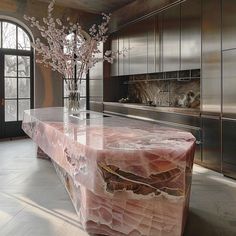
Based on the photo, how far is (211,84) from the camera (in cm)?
429

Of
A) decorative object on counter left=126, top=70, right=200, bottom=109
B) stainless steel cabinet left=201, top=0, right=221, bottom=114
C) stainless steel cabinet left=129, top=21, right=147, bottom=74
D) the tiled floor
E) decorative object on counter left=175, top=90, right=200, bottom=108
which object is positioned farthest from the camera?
stainless steel cabinet left=129, top=21, right=147, bottom=74

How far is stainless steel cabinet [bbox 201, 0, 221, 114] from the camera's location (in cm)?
415

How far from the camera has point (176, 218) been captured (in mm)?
2109

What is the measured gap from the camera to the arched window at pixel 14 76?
689 cm

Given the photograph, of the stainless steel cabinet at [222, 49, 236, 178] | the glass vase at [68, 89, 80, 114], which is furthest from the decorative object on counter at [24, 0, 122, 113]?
the stainless steel cabinet at [222, 49, 236, 178]

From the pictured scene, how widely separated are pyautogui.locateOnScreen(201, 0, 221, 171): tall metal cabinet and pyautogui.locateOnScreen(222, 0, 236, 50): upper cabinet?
97mm

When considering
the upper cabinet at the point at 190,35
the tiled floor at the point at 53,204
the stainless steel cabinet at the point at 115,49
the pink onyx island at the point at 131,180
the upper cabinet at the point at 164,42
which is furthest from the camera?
the stainless steel cabinet at the point at 115,49

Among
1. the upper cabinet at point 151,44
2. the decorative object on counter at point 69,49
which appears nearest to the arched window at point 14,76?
the upper cabinet at point 151,44

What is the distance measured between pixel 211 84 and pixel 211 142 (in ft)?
2.81

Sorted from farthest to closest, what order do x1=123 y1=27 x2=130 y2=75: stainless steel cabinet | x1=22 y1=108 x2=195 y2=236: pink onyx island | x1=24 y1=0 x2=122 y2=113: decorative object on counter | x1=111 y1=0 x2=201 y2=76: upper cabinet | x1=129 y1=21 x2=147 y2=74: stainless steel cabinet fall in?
x1=123 y1=27 x2=130 y2=75: stainless steel cabinet
x1=129 y1=21 x2=147 y2=74: stainless steel cabinet
x1=111 y1=0 x2=201 y2=76: upper cabinet
x1=24 y1=0 x2=122 y2=113: decorative object on counter
x1=22 y1=108 x2=195 y2=236: pink onyx island

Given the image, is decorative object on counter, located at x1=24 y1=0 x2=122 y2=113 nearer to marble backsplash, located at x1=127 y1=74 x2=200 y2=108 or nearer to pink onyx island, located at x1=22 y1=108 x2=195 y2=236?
pink onyx island, located at x1=22 y1=108 x2=195 y2=236

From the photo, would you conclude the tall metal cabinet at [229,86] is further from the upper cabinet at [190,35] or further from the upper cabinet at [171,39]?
the upper cabinet at [171,39]

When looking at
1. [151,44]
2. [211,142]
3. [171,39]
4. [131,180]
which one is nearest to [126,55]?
[151,44]

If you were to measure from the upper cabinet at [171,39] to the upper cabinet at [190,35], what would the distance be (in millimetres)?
121
